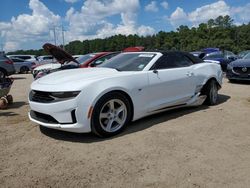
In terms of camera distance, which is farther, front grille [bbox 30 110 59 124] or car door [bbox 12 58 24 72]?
car door [bbox 12 58 24 72]

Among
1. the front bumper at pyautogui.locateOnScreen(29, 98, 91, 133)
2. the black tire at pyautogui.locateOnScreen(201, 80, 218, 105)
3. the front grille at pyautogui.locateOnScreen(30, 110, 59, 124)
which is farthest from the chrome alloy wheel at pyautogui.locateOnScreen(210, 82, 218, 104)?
the front grille at pyautogui.locateOnScreen(30, 110, 59, 124)

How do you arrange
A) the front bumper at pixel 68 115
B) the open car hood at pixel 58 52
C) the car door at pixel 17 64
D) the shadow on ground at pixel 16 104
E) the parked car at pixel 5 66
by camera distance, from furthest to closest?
the car door at pixel 17 64 → the parked car at pixel 5 66 → the open car hood at pixel 58 52 → the shadow on ground at pixel 16 104 → the front bumper at pixel 68 115

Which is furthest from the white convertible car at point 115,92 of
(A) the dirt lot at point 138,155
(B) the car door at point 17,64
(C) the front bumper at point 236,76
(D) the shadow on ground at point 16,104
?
(B) the car door at point 17,64

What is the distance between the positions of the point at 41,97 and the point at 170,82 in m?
2.48

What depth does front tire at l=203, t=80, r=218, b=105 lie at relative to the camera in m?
7.22

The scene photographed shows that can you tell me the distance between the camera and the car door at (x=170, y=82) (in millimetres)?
5699

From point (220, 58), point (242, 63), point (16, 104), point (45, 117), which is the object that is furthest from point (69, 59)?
point (220, 58)

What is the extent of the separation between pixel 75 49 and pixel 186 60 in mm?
93738

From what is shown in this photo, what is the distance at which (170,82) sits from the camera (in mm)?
6016

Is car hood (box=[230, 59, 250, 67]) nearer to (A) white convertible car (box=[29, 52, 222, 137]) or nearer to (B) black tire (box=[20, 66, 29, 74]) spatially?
(A) white convertible car (box=[29, 52, 222, 137])

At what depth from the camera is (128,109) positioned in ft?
17.2

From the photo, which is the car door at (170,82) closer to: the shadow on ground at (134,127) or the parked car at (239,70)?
the shadow on ground at (134,127)

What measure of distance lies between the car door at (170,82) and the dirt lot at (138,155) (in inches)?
15.2

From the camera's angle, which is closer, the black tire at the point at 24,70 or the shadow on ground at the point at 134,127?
the shadow on ground at the point at 134,127
